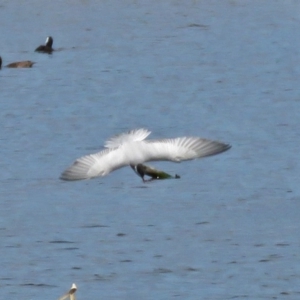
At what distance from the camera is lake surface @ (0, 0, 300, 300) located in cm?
983

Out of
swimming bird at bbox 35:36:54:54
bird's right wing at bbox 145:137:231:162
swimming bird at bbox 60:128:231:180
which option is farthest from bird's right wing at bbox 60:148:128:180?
swimming bird at bbox 35:36:54:54

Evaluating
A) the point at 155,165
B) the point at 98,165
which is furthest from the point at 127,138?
the point at 155,165

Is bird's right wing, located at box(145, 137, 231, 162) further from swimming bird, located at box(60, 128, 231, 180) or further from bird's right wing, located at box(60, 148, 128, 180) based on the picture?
bird's right wing, located at box(60, 148, 128, 180)

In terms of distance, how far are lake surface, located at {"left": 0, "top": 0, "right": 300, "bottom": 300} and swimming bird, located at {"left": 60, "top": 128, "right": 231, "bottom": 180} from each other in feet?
2.84

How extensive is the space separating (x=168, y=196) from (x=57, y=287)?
268cm

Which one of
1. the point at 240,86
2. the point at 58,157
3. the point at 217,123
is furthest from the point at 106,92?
the point at 58,157

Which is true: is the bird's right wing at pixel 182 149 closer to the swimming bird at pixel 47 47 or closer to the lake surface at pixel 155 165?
the lake surface at pixel 155 165

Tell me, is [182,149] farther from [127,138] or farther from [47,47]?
[47,47]

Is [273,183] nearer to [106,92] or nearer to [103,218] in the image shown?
[103,218]

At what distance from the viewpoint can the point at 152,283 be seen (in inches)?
373

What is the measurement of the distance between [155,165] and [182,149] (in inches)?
151

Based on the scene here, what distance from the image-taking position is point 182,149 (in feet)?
31.5

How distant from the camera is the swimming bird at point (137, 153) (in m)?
9.39

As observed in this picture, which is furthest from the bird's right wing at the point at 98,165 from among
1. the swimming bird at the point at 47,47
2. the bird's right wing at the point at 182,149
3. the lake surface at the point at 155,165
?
the swimming bird at the point at 47,47
